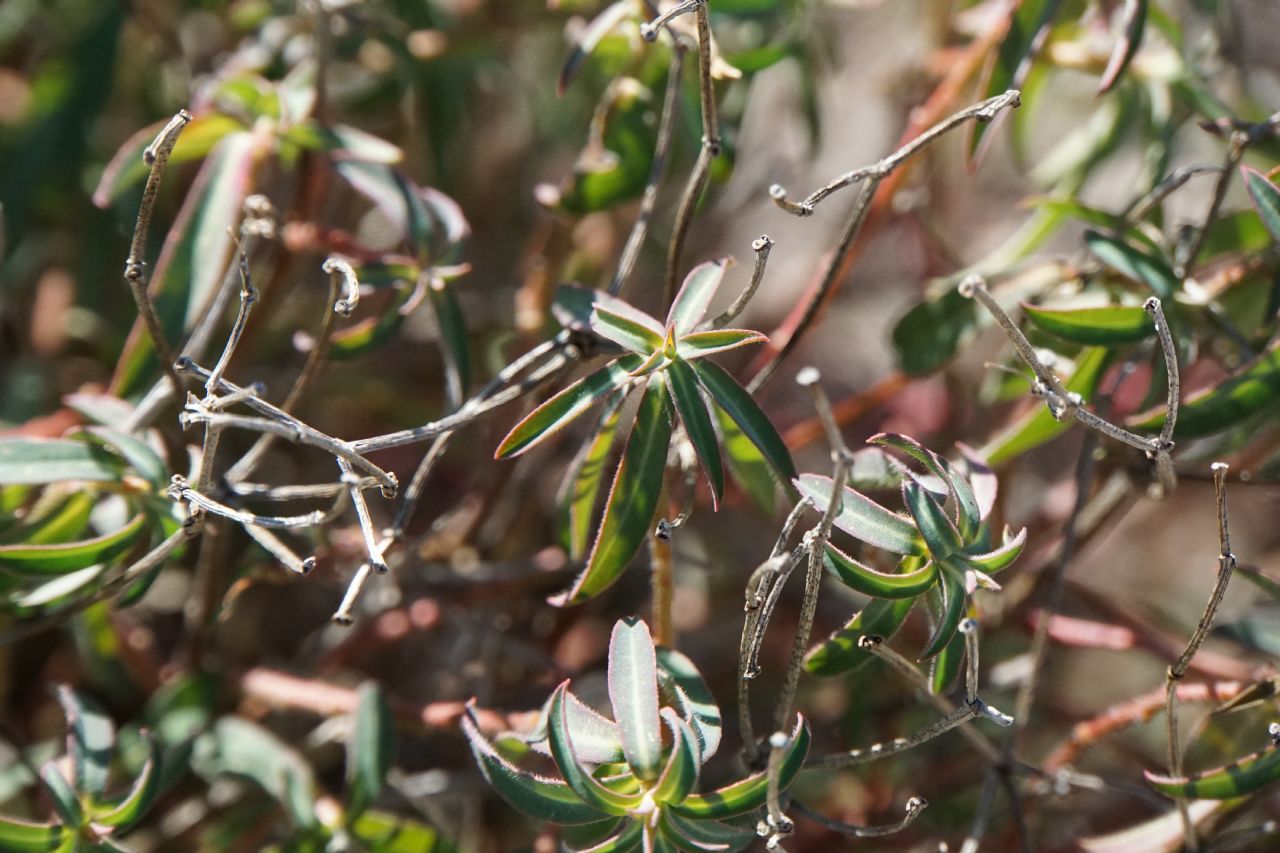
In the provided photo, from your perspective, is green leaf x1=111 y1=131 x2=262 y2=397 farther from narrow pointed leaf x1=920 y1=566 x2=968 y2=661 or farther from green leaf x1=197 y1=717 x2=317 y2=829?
narrow pointed leaf x1=920 y1=566 x2=968 y2=661

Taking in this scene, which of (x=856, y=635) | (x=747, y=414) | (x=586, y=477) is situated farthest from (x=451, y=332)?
(x=856, y=635)

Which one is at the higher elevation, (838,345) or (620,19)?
(620,19)

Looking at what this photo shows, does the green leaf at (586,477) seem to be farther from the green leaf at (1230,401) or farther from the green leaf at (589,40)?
the green leaf at (1230,401)

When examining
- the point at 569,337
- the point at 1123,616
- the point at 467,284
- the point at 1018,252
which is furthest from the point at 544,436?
the point at 467,284

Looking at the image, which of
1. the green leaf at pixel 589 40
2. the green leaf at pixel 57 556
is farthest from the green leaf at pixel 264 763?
the green leaf at pixel 589 40

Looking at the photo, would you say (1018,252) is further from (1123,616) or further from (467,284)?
(467,284)

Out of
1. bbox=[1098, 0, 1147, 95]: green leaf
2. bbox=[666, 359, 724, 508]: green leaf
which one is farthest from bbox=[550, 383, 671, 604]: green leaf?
bbox=[1098, 0, 1147, 95]: green leaf
